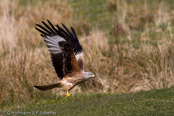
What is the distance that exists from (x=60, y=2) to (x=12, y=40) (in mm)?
7830

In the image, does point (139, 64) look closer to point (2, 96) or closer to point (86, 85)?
point (86, 85)

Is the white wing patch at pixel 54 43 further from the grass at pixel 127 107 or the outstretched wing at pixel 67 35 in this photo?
the grass at pixel 127 107

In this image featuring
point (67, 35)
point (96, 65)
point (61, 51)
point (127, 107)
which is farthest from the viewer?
point (96, 65)

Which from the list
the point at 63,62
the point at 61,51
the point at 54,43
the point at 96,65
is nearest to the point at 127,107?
the point at 63,62

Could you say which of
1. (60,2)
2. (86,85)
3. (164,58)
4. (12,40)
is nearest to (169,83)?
(164,58)

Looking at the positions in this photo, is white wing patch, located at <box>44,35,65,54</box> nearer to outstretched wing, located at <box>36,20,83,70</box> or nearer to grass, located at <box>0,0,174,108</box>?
outstretched wing, located at <box>36,20,83,70</box>

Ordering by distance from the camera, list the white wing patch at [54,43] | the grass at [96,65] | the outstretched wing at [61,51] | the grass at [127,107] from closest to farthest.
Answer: the grass at [127,107] → the outstretched wing at [61,51] → the white wing patch at [54,43] → the grass at [96,65]

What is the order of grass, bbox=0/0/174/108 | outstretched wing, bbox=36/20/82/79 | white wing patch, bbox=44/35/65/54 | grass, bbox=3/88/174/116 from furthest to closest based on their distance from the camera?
grass, bbox=0/0/174/108, white wing patch, bbox=44/35/65/54, outstretched wing, bbox=36/20/82/79, grass, bbox=3/88/174/116

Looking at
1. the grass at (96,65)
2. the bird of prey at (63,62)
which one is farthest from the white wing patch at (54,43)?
the grass at (96,65)

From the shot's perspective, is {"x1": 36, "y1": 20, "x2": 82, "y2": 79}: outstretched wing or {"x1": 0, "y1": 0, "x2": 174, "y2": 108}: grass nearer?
{"x1": 36, "y1": 20, "x2": 82, "y2": 79}: outstretched wing

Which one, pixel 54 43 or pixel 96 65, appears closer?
pixel 54 43

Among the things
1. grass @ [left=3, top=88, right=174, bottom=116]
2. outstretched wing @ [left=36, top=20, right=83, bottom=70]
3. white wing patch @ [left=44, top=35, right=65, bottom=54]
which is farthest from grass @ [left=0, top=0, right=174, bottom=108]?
white wing patch @ [left=44, top=35, right=65, bottom=54]

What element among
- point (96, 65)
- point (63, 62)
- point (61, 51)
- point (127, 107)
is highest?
point (61, 51)

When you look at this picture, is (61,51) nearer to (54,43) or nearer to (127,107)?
(54,43)
